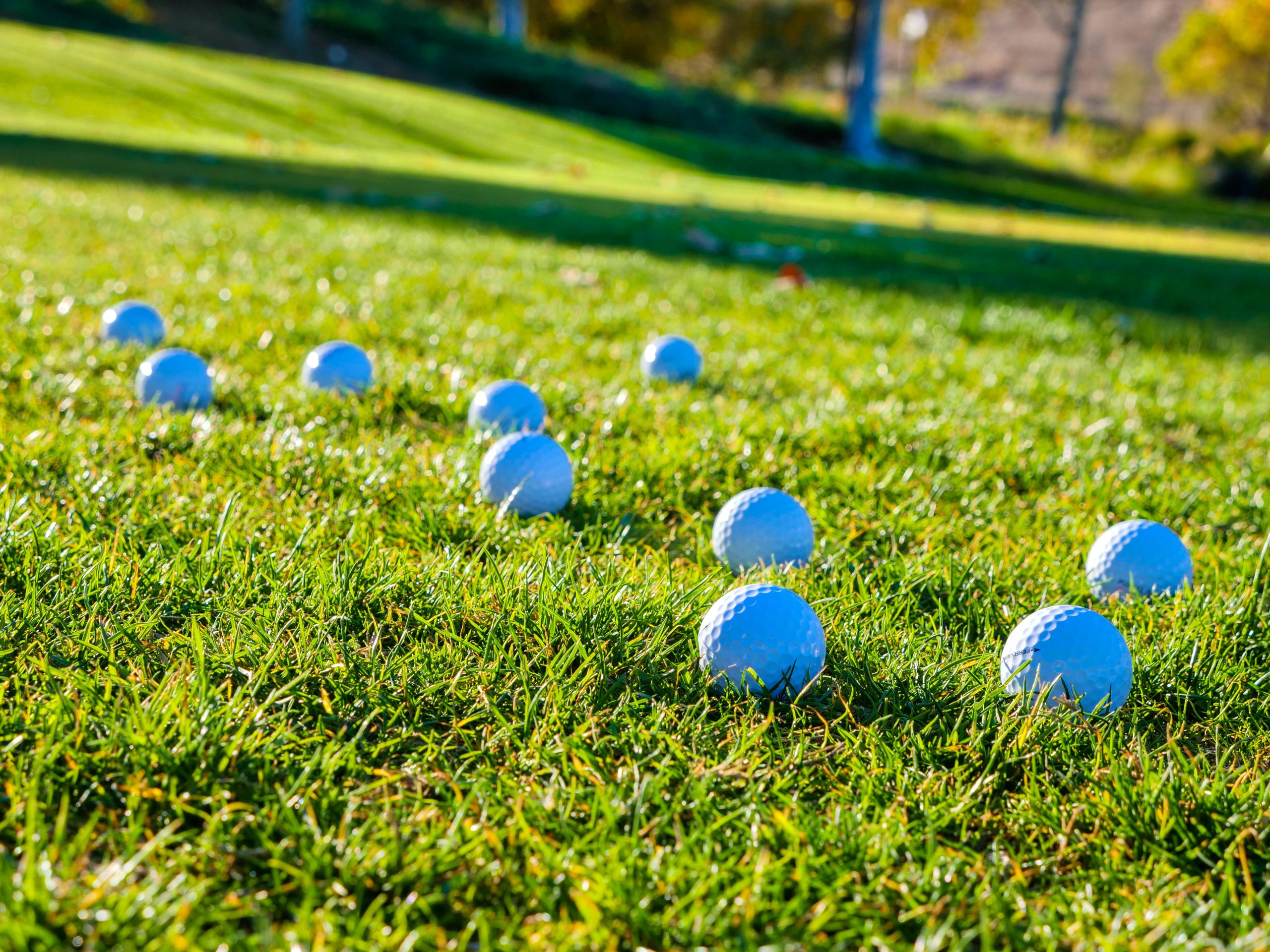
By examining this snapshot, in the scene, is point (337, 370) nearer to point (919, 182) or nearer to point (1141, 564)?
point (1141, 564)

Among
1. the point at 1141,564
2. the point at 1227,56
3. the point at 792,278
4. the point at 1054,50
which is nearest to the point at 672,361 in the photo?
the point at 1141,564

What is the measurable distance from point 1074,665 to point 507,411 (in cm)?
198

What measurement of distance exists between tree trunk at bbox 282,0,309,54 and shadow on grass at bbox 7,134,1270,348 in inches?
756

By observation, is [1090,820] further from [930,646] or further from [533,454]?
[533,454]

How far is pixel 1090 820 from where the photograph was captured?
1.71m

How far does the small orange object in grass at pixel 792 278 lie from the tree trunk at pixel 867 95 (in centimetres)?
2347

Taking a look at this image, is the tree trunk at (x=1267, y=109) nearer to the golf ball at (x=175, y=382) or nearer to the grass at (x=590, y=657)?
the grass at (x=590, y=657)

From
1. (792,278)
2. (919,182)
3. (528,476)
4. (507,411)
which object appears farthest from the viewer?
(919,182)

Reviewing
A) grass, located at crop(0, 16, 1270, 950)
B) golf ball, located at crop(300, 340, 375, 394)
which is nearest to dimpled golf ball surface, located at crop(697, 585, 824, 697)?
grass, located at crop(0, 16, 1270, 950)

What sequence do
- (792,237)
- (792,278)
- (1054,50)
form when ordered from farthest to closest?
(1054,50), (792,237), (792,278)

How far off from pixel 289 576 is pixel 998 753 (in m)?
1.57

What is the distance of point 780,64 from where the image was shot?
4984 centimetres

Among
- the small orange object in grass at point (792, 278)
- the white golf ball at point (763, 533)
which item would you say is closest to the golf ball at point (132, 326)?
the white golf ball at point (763, 533)

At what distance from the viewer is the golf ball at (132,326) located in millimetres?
4090
